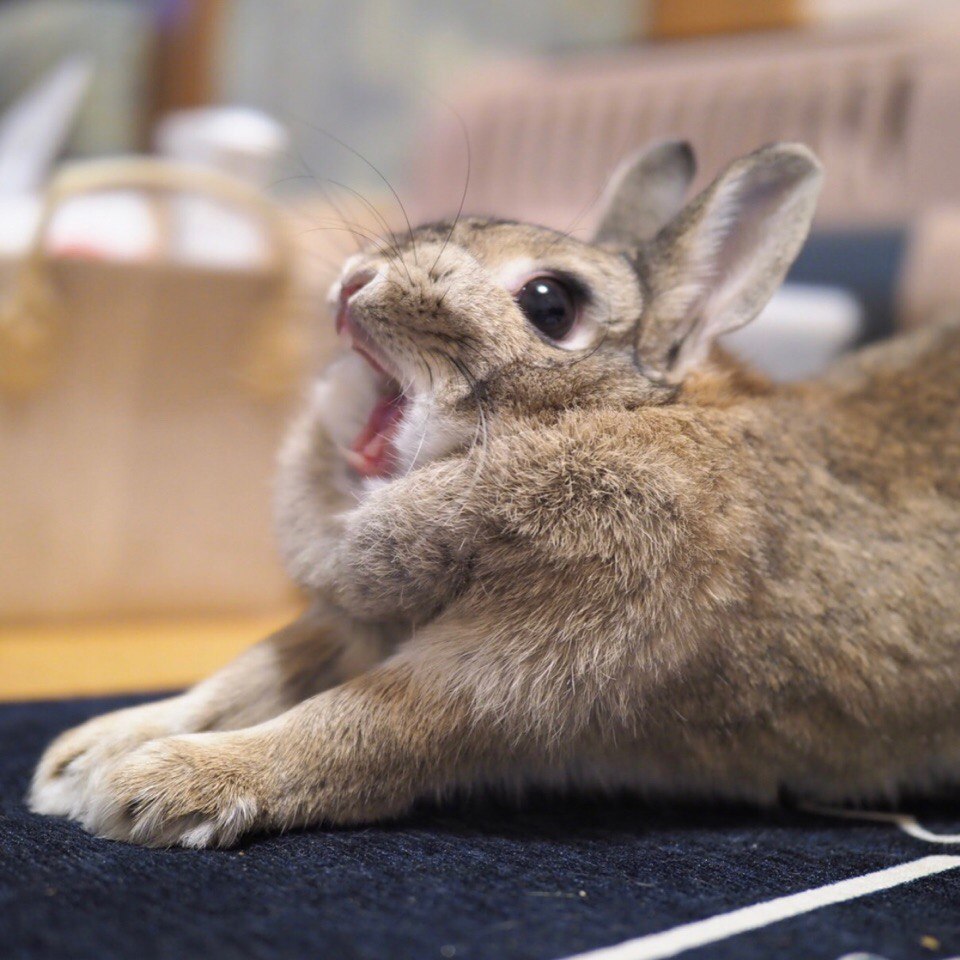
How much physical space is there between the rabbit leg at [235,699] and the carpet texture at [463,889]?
42mm

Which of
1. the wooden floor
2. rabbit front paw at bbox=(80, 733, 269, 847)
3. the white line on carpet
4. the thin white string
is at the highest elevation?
the wooden floor

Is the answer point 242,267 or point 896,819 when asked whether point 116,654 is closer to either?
point 242,267

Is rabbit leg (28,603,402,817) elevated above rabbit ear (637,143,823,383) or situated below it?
below

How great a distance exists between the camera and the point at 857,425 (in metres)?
1.02

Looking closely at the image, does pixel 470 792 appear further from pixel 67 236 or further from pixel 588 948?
pixel 67 236

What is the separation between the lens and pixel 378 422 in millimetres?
927

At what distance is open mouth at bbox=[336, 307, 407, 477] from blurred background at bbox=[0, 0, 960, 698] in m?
0.27

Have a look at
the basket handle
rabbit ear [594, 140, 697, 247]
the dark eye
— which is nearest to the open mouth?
the dark eye

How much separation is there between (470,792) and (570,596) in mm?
192

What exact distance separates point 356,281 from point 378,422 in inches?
4.8

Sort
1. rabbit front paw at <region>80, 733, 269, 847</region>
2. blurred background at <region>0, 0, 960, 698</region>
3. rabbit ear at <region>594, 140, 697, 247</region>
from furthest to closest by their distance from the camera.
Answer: blurred background at <region>0, 0, 960, 698</region>, rabbit ear at <region>594, 140, 697, 247</region>, rabbit front paw at <region>80, 733, 269, 847</region>

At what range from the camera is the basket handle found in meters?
1.54

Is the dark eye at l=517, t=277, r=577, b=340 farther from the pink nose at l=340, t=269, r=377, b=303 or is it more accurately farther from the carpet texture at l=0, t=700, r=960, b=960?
the carpet texture at l=0, t=700, r=960, b=960

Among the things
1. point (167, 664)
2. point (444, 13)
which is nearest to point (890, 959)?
point (167, 664)
